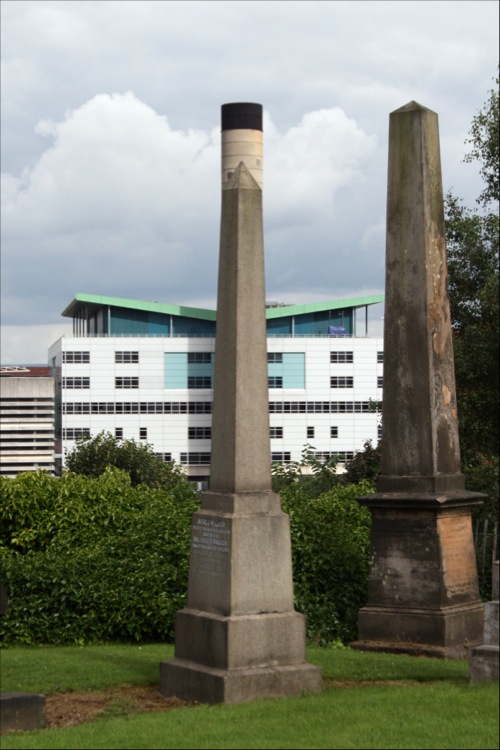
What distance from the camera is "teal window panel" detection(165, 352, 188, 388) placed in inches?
5017

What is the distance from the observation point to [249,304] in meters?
11.1

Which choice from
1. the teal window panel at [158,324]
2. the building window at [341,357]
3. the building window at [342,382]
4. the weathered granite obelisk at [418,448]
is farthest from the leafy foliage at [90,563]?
the teal window panel at [158,324]

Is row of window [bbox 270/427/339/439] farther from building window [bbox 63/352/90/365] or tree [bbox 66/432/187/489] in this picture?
tree [bbox 66/432/187/489]

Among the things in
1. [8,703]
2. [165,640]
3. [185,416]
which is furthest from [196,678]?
[185,416]

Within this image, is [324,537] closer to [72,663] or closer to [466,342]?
[466,342]

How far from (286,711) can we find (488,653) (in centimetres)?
183

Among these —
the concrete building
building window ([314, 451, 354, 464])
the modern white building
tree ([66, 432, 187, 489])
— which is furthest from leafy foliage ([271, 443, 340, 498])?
the concrete building

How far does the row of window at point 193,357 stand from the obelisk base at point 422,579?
11184 cm

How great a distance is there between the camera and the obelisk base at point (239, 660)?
10.4 m

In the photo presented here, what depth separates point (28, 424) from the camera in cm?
15550

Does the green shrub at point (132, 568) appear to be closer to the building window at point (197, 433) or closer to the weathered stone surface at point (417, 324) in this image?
the weathered stone surface at point (417, 324)

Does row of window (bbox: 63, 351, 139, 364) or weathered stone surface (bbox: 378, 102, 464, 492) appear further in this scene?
row of window (bbox: 63, 351, 139, 364)

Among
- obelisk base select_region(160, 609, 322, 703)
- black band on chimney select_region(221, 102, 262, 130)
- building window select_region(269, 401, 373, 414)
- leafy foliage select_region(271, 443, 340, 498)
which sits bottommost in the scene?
obelisk base select_region(160, 609, 322, 703)

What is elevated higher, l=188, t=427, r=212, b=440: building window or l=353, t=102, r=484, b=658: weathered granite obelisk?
l=188, t=427, r=212, b=440: building window
